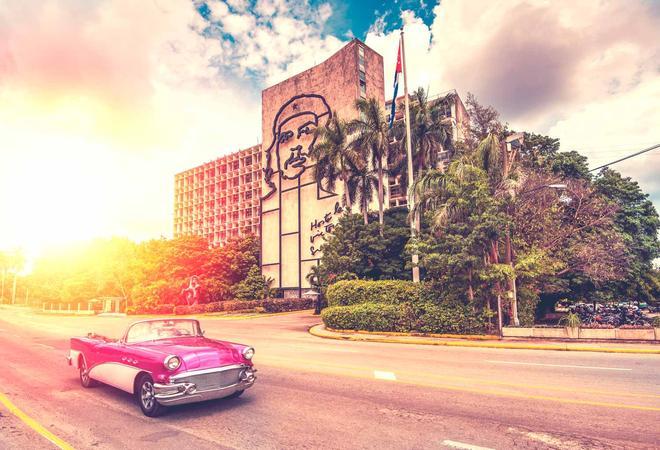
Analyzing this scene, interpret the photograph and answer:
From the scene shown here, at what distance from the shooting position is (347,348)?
1639 cm

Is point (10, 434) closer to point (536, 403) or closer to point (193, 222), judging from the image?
point (536, 403)

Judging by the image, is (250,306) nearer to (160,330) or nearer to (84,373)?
(84,373)

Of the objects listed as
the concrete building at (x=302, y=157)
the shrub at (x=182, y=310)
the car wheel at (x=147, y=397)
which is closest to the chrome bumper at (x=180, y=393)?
the car wheel at (x=147, y=397)

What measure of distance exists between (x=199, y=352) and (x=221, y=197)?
308 ft

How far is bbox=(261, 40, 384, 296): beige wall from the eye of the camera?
4959cm

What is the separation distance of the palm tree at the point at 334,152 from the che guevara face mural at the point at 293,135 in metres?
13.3

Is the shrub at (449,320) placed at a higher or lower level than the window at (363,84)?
lower

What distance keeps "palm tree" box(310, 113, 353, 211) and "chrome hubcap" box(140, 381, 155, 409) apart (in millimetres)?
28300

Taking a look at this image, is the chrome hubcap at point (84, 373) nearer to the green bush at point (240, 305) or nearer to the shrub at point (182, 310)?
the green bush at point (240, 305)

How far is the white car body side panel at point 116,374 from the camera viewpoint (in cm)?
722

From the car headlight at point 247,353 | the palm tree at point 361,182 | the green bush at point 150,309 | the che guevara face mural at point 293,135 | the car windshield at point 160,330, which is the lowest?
the green bush at point 150,309

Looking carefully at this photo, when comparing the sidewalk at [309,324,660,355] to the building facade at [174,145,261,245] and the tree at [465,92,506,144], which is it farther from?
the building facade at [174,145,261,245]

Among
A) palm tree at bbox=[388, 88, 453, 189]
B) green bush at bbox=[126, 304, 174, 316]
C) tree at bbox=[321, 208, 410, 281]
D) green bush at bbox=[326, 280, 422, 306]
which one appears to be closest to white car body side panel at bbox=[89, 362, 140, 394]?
green bush at bbox=[326, 280, 422, 306]

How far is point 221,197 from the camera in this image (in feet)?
320
